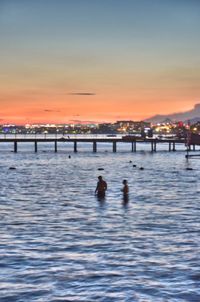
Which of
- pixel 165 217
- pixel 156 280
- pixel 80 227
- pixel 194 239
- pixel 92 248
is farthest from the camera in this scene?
pixel 165 217

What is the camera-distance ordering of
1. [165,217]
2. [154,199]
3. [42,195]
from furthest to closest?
[42,195]
[154,199]
[165,217]

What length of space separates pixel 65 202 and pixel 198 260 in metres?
25.0

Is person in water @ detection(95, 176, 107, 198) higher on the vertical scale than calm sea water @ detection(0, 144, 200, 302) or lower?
higher

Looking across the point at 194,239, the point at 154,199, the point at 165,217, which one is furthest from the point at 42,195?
the point at 194,239

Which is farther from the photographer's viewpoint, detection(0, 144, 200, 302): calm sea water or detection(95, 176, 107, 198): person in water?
detection(95, 176, 107, 198): person in water

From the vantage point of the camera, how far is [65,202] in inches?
1957

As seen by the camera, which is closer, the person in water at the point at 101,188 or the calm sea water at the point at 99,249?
the calm sea water at the point at 99,249

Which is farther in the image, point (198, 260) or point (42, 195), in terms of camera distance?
point (42, 195)

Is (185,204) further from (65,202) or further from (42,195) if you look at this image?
(42,195)

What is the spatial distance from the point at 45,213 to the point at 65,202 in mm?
7923

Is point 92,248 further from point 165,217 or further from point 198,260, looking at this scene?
point 165,217

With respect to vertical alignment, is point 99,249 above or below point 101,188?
below

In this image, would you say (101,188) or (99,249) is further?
(101,188)

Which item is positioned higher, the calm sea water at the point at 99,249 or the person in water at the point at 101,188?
the person in water at the point at 101,188
